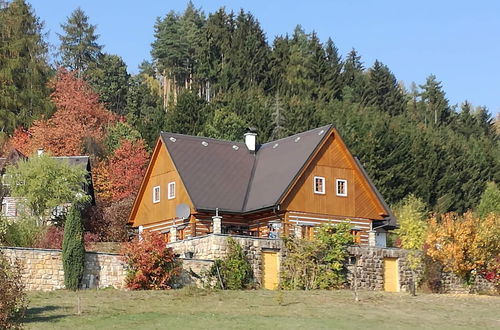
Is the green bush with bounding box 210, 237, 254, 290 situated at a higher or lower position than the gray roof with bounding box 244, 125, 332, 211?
lower

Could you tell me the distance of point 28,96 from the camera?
80.9 metres

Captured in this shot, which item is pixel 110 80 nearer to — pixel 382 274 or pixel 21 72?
pixel 21 72

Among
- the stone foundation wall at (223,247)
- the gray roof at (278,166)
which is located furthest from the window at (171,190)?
the stone foundation wall at (223,247)

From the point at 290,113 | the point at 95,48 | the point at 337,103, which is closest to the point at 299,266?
the point at 290,113

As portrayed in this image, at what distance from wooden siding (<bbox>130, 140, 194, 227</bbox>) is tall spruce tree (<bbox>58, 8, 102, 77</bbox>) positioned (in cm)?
5013

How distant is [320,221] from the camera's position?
4878cm

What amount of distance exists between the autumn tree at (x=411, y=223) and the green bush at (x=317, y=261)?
8840mm

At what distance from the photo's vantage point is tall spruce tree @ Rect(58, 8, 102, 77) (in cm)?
10206

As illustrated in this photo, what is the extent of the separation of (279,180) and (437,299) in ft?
42.5

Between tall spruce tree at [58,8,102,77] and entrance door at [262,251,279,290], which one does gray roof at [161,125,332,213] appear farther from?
tall spruce tree at [58,8,102,77]

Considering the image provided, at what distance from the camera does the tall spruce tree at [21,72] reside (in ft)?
262

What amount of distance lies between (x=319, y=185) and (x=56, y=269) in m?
15.5

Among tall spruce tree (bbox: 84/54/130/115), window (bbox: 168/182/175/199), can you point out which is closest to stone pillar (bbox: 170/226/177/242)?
window (bbox: 168/182/175/199)

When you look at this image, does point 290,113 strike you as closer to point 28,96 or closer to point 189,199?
point 28,96
